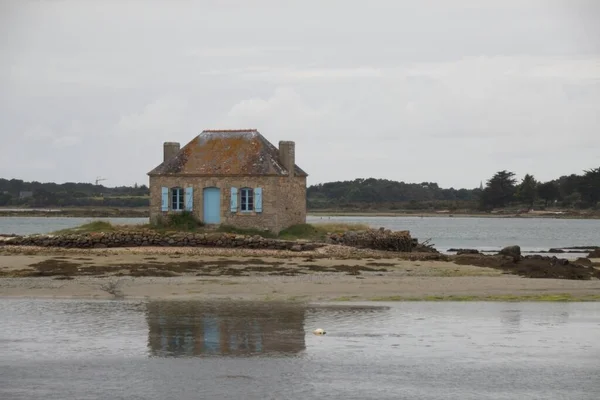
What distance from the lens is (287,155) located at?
40.1 m

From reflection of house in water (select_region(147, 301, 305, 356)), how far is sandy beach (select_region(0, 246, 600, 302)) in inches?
81.3

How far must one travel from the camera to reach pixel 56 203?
153 meters

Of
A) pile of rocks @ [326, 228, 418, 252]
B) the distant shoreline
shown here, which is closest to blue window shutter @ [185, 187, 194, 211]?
pile of rocks @ [326, 228, 418, 252]

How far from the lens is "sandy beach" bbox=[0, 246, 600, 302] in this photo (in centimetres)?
2288

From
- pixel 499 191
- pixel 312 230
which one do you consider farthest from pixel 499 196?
pixel 312 230

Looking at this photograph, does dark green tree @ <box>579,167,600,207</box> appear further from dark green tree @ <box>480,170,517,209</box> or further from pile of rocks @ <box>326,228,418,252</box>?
pile of rocks @ <box>326,228,418,252</box>

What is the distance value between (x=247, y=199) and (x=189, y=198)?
7.53 ft

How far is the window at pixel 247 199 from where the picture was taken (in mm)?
38562

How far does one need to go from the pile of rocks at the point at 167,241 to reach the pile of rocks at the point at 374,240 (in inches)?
104

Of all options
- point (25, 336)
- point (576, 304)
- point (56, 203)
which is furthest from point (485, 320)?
point (56, 203)

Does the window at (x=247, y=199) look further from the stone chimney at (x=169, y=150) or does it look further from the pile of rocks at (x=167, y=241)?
the stone chimney at (x=169, y=150)

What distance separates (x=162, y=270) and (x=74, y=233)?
10984 millimetres

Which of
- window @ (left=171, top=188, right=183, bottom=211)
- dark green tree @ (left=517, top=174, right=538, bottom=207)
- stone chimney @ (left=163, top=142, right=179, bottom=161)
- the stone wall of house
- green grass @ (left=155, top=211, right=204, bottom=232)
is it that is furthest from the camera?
dark green tree @ (left=517, top=174, right=538, bottom=207)

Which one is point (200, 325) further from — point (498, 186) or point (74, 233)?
point (498, 186)
